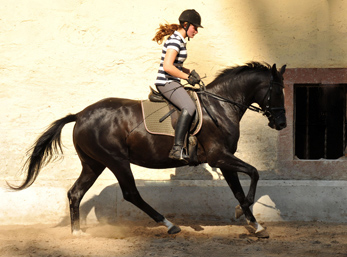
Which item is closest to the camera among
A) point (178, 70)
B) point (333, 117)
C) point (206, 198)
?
point (178, 70)

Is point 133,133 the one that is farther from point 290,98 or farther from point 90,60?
point 290,98

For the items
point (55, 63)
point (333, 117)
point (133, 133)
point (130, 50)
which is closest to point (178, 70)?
point (133, 133)

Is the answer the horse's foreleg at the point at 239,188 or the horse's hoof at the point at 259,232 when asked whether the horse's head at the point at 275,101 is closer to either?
the horse's foreleg at the point at 239,188

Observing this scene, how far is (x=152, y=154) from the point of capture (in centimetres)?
725

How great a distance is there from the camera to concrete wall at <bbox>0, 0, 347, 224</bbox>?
8.49 m

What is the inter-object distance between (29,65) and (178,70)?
2848mm

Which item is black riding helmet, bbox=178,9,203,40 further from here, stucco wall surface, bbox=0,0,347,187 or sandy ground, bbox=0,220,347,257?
sandy ground, bbox=0,220,347,257

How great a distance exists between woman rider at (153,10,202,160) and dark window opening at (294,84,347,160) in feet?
7.95

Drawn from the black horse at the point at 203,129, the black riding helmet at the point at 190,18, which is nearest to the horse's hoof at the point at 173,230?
the black horse at the point at 203,129

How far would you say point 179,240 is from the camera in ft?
23.4

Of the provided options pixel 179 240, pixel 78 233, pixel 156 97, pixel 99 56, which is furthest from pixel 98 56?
pixel 179 240

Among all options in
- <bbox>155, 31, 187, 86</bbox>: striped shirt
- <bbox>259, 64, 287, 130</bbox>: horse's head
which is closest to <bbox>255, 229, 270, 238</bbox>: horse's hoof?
<bbox>259, 64, 287, 130</bbox>: horse's head

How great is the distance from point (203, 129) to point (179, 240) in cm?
143

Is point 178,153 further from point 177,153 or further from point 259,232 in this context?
point 259,232
